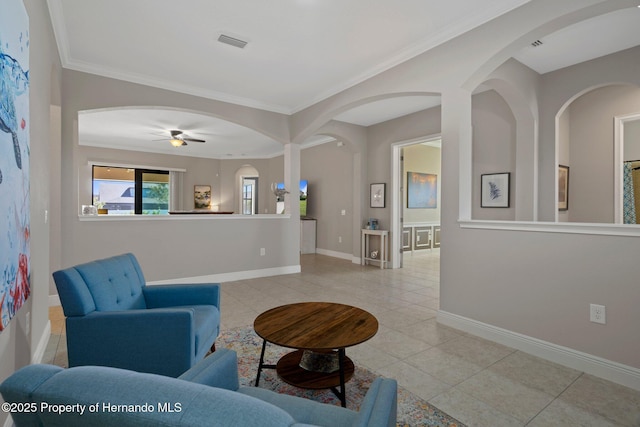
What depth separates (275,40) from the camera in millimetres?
3420

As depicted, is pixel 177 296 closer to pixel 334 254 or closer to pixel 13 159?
pixel 13 159

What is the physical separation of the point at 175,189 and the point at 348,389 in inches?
362

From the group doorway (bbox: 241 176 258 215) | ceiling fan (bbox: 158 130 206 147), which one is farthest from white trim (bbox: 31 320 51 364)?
doorway (bbox: 241 176 258 215)

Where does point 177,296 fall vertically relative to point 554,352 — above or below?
above

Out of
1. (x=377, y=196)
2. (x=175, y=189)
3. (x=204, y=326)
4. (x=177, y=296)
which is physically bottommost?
(x=204, y=326)

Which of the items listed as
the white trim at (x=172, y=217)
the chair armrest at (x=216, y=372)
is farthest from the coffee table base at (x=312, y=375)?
the white trim at (x=172, y=217)

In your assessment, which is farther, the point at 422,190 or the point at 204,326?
the point at 422,190

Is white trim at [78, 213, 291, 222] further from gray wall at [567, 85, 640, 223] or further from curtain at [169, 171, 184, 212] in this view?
curtain at [169, 171, 184, 212]

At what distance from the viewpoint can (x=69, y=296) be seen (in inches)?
74.6

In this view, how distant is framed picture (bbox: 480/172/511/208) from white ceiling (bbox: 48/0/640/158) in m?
1.39

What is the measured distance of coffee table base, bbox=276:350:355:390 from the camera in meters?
1.99

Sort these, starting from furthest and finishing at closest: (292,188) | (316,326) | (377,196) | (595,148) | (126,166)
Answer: (126,166)
(377,196)
(292,188)
(595,148)
(316,326)

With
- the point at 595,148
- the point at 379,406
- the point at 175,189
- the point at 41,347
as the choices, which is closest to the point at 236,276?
the point at 41,347

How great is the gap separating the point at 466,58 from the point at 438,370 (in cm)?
275
